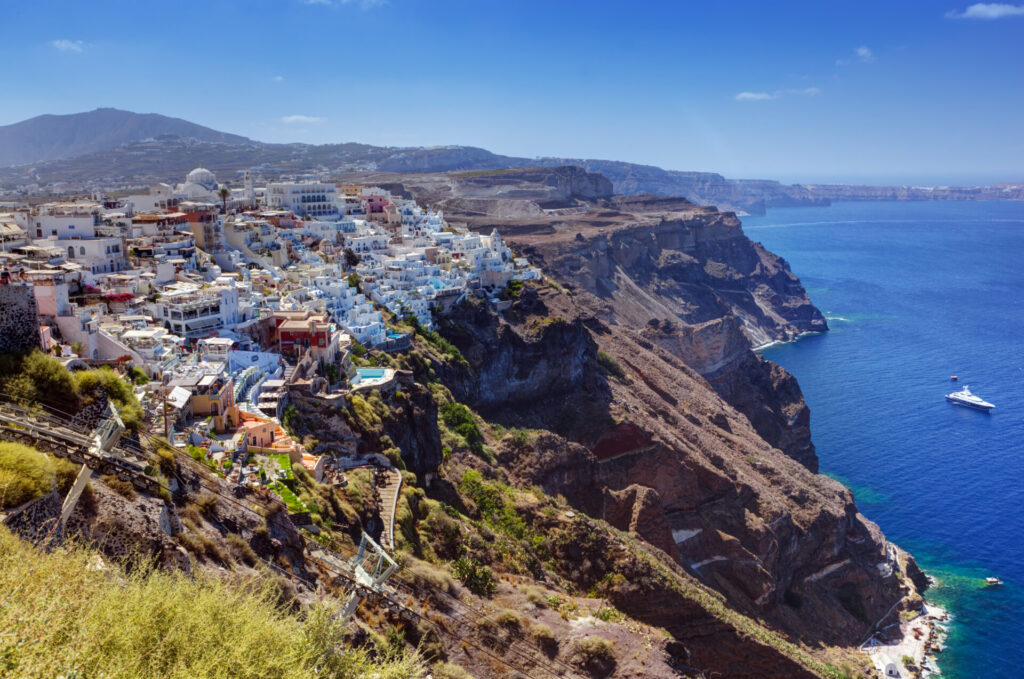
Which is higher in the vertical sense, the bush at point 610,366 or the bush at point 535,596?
the bush at point 535,596

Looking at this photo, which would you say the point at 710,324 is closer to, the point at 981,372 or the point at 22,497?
the point at 981,372

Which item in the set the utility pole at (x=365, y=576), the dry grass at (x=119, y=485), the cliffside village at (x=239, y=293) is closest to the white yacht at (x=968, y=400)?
the cliffside village at (x=239, y=293)

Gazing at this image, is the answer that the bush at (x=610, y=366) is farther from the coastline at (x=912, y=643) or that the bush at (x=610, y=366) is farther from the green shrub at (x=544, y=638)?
the green shrub at (x=544, y=638)

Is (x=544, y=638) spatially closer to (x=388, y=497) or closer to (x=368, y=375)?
(x=388, y=497)

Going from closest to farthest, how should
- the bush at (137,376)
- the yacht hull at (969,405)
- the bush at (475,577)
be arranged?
the bush at (475,577)
the bush at (137,376)
the yacht hull at (969,405)

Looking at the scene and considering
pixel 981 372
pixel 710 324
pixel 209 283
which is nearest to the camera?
pixel 209 283

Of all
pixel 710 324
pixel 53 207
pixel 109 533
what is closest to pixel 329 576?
pixel 109 533

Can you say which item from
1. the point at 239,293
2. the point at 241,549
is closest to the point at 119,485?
the point at 241,549
